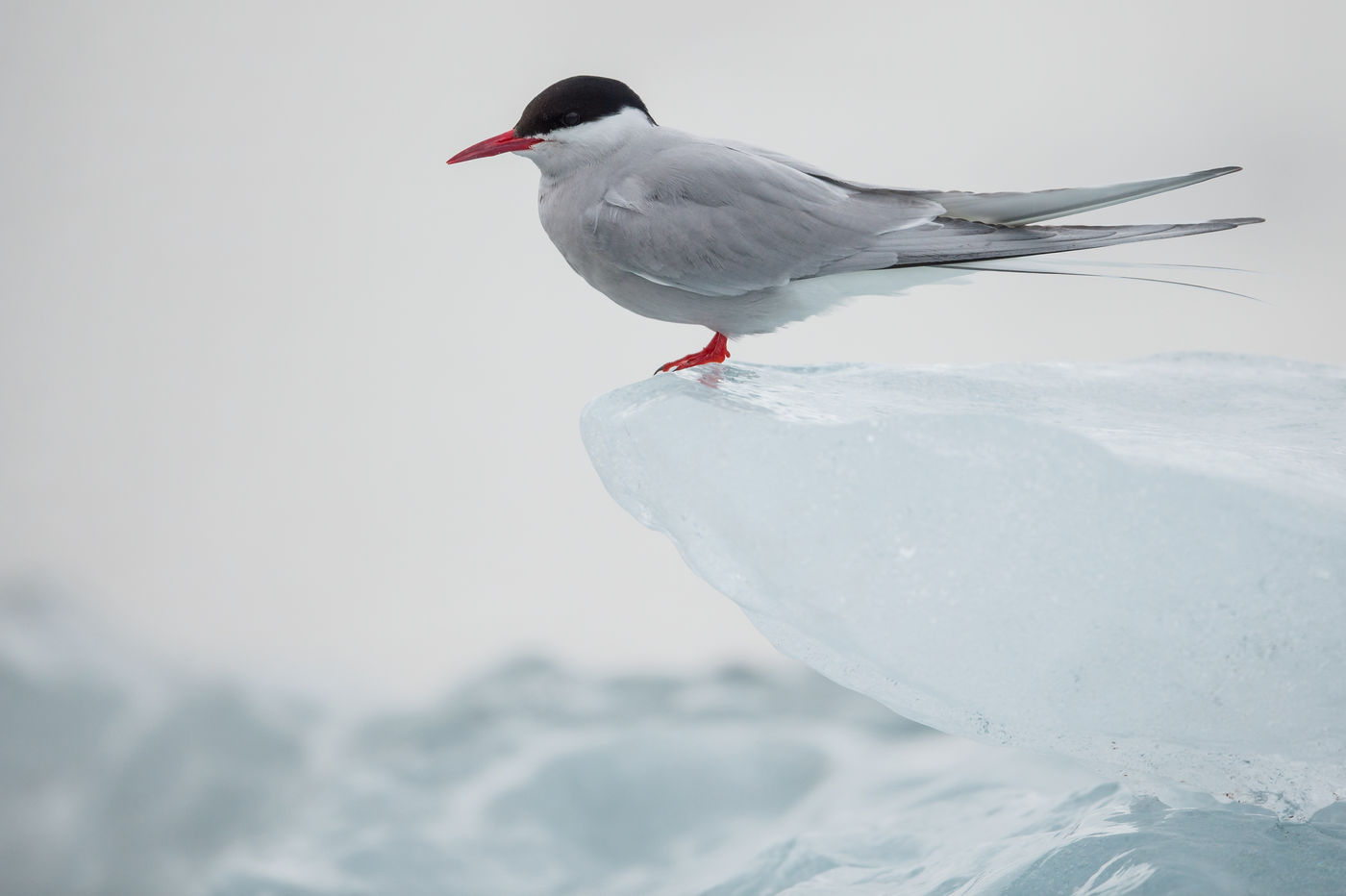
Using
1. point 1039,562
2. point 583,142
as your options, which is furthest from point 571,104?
point 1039,562

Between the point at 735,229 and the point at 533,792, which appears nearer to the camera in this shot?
the point at 735,229

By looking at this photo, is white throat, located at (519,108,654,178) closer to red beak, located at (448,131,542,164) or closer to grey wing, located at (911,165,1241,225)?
red beak, located at (448,131,542,164)

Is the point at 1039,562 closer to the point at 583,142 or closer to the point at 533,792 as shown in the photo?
the point at 583,142

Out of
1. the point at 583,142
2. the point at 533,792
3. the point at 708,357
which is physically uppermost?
the point at 583,142

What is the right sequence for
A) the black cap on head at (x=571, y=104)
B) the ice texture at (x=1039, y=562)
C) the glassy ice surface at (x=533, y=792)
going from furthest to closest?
the glassy ice surface at (x=533, y=792), the black cap on head at (x=571, y=104), the ice texture at (x=1039, y=562)

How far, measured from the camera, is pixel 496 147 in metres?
1.12

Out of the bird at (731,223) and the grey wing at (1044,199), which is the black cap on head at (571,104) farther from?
the grey wing at (1044,199)

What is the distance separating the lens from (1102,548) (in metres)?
0.97

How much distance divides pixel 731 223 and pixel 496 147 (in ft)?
0.84

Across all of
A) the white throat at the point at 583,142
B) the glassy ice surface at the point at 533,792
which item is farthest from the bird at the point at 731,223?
the glassy ice surface at the point at 533,792

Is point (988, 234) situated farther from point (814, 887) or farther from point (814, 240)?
point (814, 887)

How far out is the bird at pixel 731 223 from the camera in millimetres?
1026

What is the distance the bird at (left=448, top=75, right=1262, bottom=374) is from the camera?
103 centimetres

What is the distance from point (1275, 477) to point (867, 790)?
1257mm
